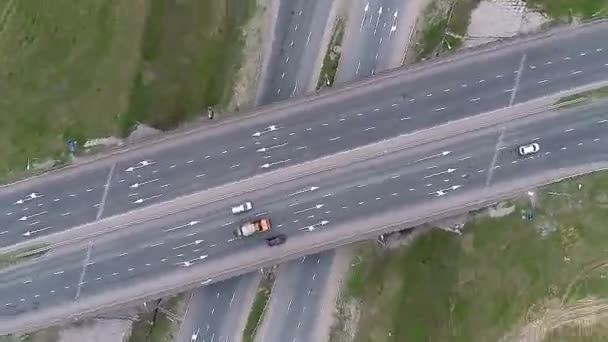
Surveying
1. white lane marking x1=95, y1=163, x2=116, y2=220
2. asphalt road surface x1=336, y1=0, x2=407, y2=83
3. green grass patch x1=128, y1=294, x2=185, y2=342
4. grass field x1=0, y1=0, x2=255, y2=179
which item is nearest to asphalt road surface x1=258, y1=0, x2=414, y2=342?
asphalt road surface x1=336, y1=0, x2=407, y2=83

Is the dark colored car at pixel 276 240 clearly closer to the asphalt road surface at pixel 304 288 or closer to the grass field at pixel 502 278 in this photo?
the asphalt road surface at pixel 304 288

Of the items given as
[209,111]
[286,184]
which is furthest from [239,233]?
[209,111]

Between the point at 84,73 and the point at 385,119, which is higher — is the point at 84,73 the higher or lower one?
the higher one

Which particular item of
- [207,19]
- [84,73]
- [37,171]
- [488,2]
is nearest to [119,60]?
[84,73]

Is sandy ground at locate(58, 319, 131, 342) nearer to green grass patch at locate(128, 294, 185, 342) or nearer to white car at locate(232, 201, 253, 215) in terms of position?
green grass patch at locate(128, 294, 185, 342)

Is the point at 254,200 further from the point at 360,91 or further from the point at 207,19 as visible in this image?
the point at 207,19

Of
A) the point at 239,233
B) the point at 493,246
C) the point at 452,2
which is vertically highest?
the point at 452,2

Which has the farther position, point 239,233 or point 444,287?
point 444,287
